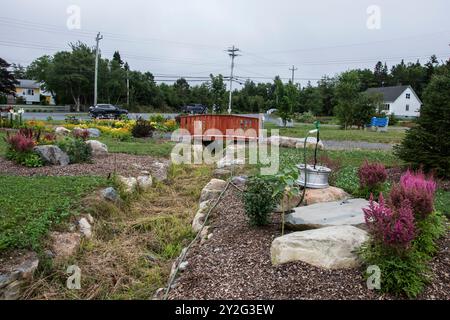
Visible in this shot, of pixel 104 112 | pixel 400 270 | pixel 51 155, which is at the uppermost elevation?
pixel 104 112

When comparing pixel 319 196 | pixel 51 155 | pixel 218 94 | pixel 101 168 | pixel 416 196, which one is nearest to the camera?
pixel 416 196

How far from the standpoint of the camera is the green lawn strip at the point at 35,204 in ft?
13.0

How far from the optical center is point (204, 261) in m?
3.77

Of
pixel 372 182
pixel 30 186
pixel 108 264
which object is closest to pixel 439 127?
pixel 372 182

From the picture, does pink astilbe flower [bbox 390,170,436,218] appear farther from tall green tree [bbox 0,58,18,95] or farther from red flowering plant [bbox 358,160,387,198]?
tall green tree [bbox 0,58,18,95]

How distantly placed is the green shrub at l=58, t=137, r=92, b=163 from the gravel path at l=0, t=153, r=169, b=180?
231 millimetres

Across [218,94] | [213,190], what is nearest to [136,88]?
[218,94]

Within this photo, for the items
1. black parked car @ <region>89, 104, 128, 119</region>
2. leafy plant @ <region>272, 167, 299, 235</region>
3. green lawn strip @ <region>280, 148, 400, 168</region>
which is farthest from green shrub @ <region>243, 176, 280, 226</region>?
black parked car @ <region>89, 104, 128, 119</region>

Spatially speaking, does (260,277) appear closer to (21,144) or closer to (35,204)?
(35,204)

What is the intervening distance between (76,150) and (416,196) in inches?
269

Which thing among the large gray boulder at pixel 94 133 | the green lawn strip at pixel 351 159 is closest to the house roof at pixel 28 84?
the large gray boulder at pixel 94 133

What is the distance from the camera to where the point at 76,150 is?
8.16m

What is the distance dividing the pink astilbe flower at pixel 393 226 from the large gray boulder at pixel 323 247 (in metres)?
0.26
